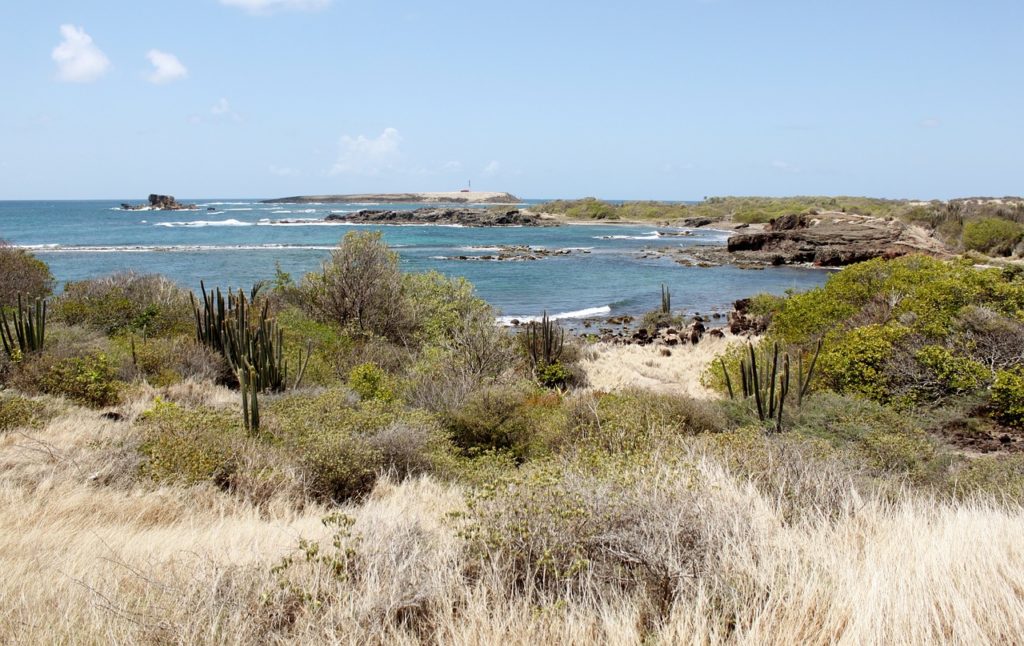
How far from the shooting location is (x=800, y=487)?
5.83m

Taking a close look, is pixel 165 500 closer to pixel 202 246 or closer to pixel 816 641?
pixel 816 641

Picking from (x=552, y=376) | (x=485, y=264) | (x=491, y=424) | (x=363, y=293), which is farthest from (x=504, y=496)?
(x=485, y=264)

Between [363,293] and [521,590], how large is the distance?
1655cm

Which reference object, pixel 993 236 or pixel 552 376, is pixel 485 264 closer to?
pixel 552 376

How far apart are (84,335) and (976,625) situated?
57.8 feet

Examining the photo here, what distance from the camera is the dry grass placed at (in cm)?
344

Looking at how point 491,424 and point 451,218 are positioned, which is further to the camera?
point 451,218

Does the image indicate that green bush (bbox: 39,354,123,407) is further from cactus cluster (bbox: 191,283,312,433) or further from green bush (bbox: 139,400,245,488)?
green bush (bbox: 139,400,245,488)

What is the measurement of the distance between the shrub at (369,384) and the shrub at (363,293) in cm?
596

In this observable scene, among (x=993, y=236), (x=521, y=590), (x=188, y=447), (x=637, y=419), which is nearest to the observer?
(x=521, y=590)

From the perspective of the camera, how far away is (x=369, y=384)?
1334cm

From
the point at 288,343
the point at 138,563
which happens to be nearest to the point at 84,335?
the point at 288,343

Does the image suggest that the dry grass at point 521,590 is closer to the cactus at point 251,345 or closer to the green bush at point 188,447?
the green bush at point 188,447

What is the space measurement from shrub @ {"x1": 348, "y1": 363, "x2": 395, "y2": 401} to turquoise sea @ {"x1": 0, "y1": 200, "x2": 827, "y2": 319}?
59.9ft
